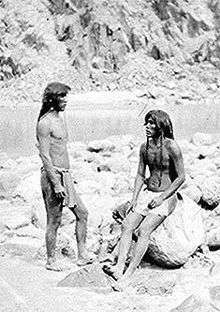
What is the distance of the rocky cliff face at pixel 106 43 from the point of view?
22.4 meters

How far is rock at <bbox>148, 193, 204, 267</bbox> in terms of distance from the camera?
479cm

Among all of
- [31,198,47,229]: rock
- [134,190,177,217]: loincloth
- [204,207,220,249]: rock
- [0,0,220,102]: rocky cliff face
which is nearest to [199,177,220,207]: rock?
[204,207,220,249]: rock

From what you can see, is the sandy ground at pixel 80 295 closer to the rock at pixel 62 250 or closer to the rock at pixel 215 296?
the rock at pixel 215 296

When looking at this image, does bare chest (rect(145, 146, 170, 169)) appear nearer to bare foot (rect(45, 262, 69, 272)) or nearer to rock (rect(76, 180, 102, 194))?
bare foot (rect(45, 262, 69, 272))

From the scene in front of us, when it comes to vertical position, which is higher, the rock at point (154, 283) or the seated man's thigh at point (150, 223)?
the seated man's thigh at point (150, 223)

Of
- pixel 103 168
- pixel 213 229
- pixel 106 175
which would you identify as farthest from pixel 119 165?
pixel 213 229

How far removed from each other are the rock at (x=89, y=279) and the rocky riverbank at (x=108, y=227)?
3.1 inches

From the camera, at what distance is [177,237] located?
191 inches

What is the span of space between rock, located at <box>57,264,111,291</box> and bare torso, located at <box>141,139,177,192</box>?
0.89 meters

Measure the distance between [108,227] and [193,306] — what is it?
2206mm

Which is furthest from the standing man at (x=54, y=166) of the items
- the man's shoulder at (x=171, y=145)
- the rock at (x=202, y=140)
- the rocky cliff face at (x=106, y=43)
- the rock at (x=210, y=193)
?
the rocky cliff face at (x=106, y=43)

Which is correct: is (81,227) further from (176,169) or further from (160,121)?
(160,121)

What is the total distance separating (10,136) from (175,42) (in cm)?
Answer: 1126

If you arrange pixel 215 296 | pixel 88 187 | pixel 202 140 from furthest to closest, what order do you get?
pixel 202 140 < pixel 88 187 < pixel 215 296
